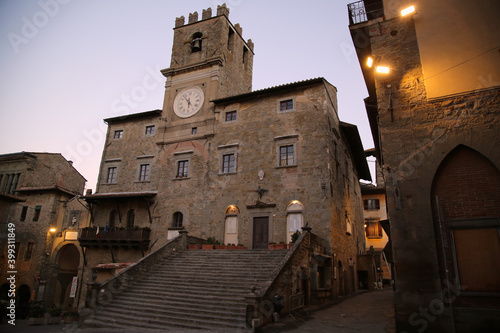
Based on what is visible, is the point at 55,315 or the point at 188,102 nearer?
the point at 55,315

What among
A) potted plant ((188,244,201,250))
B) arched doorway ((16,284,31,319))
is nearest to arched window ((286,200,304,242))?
potted plant ((188,244,201,250))

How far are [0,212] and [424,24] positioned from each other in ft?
97.7

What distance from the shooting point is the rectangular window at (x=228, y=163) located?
20591 millimetres

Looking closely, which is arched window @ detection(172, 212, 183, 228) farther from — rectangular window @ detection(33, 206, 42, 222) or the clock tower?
rectangular window @ detection(33, 206, 42, 222)

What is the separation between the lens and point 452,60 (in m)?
9.59

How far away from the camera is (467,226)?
836 centimetres

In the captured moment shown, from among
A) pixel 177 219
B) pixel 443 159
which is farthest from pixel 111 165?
pixel 443 159

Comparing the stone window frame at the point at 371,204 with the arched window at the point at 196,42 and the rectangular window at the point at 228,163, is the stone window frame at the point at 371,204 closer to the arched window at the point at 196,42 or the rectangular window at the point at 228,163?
the rectangular window at the point at 228,163

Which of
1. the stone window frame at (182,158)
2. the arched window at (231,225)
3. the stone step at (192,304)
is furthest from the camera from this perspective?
the stone window frame at (182,158)

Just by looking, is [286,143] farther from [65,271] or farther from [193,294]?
[65,271]

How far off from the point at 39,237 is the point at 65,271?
134 inches

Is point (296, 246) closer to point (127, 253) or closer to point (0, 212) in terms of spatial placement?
point (127, 253)

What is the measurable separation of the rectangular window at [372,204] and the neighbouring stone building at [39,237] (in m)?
26.0

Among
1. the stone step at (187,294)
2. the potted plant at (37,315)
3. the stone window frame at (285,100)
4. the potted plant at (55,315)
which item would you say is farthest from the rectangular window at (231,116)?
the potted plant at (37,315)
